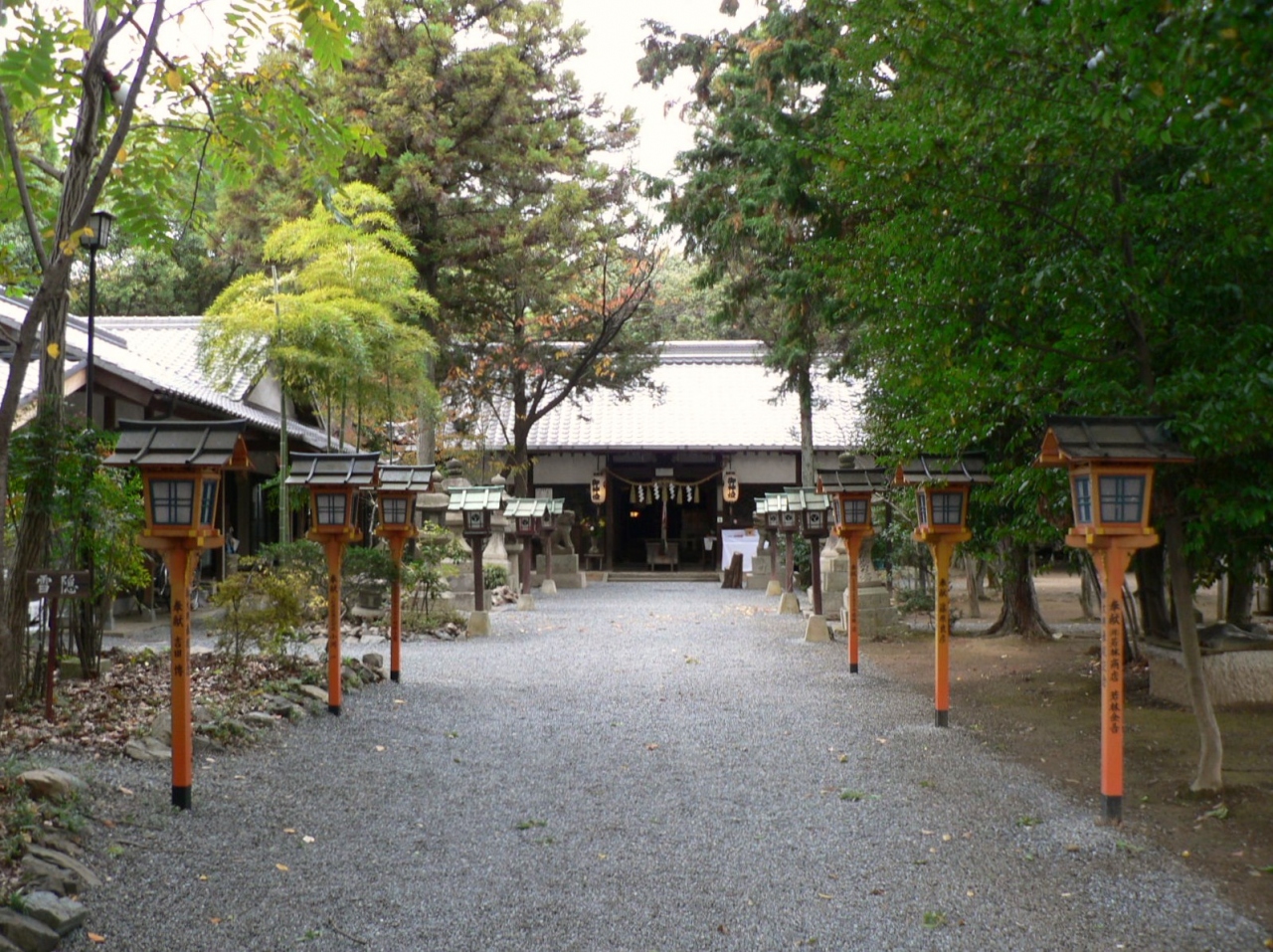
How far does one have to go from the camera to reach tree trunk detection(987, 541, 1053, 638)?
516 inches

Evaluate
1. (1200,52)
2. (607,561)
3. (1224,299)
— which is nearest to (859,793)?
(1224,299)

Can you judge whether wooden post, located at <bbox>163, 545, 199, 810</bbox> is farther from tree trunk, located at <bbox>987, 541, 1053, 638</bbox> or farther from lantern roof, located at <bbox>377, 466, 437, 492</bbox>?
tree trunk, located at <bbox>987, 541, 1053, 638</bbox>

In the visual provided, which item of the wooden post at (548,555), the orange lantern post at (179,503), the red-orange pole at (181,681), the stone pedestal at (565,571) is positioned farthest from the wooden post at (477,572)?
the stone pedestal at (565,571)

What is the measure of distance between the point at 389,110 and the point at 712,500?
13.8 metres

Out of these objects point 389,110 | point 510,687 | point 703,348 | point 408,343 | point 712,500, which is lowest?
point 510,687

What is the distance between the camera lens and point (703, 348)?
31234 millimetres

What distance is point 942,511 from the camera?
8.09m

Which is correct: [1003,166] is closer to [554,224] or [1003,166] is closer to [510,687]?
[510,687]

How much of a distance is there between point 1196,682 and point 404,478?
7.36m

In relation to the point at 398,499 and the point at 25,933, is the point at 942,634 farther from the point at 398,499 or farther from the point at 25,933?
the point at 25,933

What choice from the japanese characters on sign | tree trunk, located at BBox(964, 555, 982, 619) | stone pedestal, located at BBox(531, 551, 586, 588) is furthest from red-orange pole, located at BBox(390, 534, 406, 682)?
stone pedestal, located at BBox(531, 551, 586, 588)

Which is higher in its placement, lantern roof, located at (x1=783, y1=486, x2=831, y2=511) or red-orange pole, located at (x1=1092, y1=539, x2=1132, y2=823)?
lantern roof, located at (x1=783, y1=486, x2=831, y2=511)

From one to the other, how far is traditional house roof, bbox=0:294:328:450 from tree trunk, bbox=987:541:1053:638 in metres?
9.93

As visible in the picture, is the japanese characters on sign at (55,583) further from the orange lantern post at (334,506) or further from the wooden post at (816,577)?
the wooden post at (816,577)
